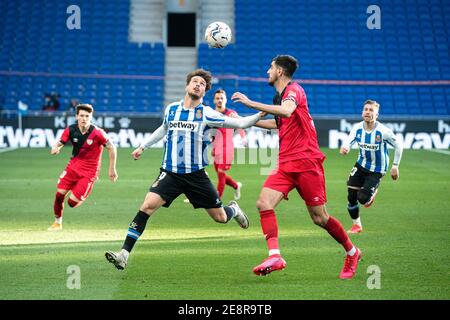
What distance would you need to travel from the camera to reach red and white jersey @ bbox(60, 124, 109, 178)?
1292cm

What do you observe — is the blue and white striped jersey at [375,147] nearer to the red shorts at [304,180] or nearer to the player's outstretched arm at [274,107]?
the red shorts at [304,180]

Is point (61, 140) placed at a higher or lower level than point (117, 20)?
lower

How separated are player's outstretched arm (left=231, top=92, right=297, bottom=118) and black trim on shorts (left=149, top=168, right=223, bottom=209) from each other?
1.33 metres

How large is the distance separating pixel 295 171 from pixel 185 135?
4.75 feet

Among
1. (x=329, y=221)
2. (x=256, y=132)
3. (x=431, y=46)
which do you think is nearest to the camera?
(x=329, y=221)

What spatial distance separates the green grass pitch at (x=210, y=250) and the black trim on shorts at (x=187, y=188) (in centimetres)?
74

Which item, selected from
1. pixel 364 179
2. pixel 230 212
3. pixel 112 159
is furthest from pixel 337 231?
pixel 112 159

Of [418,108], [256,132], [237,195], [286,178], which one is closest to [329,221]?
[286,178]

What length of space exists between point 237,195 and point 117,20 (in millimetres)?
22325

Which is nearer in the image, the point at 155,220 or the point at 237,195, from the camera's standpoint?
the point at 155,220

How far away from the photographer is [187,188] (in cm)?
959

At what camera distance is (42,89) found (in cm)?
3450

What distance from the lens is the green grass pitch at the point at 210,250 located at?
26.9ft

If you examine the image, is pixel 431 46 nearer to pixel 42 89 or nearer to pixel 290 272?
pixel 42 89
